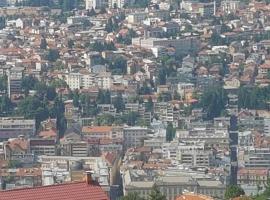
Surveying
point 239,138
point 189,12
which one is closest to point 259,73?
point 239,138

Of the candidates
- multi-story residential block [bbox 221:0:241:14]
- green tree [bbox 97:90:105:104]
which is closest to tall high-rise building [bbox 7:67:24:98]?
green tree [bbox 97:90:105:104]

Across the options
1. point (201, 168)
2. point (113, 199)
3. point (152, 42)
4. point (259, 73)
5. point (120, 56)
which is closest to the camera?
point (113, 199)

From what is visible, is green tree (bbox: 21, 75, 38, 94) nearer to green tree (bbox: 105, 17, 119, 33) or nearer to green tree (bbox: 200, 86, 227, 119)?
green tree (bbox: 200, 86, 227, 119)

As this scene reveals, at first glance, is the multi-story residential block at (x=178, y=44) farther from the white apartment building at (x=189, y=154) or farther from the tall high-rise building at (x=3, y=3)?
the white apartment building at (x=189, y=154)

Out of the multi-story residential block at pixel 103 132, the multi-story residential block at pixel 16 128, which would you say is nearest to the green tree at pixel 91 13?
the multi-story residential block at pixel 16 128

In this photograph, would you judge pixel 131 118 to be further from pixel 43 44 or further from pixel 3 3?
pixel 3 3

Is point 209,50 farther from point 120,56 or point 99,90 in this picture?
point 99,90

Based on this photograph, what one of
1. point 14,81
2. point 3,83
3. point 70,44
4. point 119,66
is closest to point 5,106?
point 14,81

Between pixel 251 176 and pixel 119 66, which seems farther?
pixel 119 66
